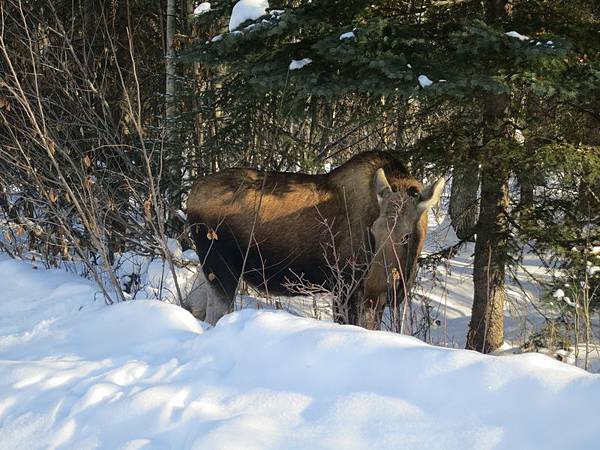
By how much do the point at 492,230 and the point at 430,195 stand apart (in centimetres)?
132

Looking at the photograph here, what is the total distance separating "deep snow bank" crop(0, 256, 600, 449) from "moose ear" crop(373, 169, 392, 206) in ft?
7.19

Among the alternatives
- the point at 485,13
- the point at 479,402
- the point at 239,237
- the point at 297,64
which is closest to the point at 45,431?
the point at 479,402

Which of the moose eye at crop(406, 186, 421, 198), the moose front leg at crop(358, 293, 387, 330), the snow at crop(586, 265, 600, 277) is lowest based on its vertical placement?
the moose front leg at crop(358, 293, 387, 330)

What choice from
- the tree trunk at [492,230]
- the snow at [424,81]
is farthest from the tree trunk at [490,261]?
the snow at [424,81]

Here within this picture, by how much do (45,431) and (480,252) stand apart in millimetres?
4862

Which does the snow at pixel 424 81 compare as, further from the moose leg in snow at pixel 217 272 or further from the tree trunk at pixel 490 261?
the moose leg in snow at pixel 217 272

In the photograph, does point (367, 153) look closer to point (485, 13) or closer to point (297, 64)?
point (297, 64)

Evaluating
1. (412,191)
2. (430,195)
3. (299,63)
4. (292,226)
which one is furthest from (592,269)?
(299,63)

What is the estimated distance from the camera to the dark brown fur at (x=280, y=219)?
5.75 m

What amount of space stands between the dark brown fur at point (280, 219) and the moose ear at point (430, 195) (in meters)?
0.28

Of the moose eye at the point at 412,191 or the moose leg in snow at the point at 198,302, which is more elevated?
the moose eye at the point at 412,191

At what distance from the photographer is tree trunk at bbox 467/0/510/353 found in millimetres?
5965

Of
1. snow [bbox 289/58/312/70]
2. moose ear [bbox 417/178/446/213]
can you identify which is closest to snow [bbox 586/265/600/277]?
moose ear [bbox 417/178/446/213]

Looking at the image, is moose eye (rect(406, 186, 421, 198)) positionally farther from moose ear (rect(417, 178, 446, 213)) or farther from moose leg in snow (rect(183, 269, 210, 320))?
moose leg in snow (rect(183, 269, 210, 320))
